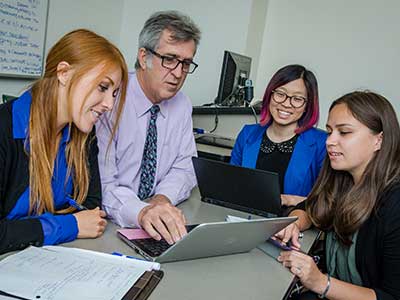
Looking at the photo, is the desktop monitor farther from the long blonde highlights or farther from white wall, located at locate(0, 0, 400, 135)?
the long blonde highlights

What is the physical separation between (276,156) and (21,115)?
108 centimetres

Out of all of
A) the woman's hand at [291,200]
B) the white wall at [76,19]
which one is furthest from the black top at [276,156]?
the white wall at [76,19]

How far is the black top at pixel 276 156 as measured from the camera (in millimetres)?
1731

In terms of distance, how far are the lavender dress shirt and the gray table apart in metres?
0.11

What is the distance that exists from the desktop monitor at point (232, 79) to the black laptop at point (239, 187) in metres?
1.31

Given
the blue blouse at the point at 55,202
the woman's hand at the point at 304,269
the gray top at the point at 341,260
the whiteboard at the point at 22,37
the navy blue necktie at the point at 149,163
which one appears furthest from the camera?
the whiteboard at the point at 22,37

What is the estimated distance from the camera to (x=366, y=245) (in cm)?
126

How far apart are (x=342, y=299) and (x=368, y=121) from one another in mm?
550

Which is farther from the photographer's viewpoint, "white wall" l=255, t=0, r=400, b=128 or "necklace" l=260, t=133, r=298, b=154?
"white wall" l=255, t=0, r=400, b=128

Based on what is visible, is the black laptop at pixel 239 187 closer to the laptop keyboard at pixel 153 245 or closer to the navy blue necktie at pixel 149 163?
the navy blue necktie at pixel 149 163

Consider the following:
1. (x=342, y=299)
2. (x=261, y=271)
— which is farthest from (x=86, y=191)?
(x=342, y=299)

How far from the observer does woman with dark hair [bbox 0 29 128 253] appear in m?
0.96

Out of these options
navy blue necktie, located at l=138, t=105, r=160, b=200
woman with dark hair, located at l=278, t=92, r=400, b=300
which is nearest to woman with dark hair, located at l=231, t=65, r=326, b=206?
woman with dark hair, located at l=278, t=92, r=400, b=300

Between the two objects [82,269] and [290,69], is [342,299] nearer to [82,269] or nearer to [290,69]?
[82,269]
